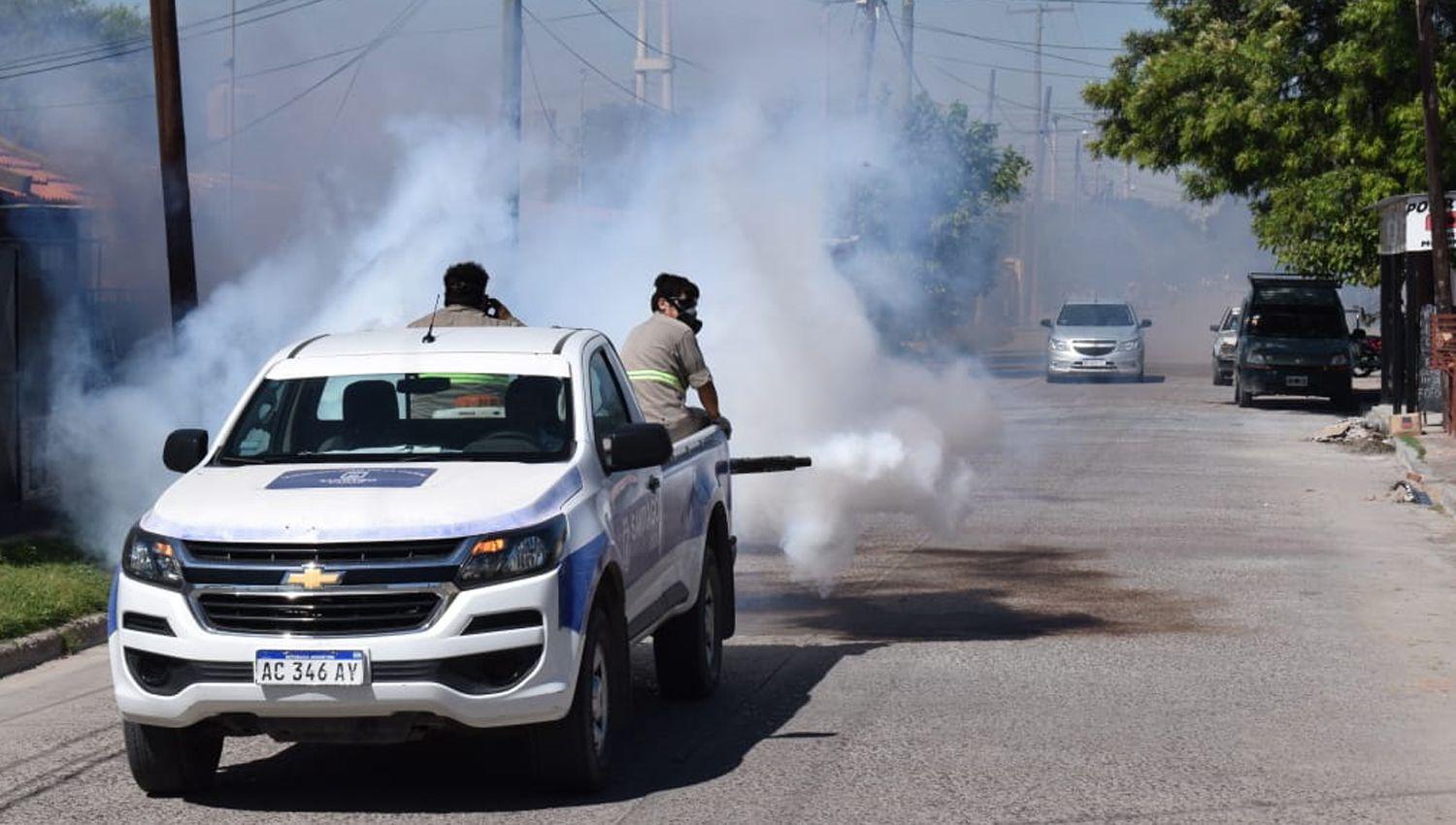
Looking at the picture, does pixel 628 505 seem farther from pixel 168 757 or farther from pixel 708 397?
pixel 708 397

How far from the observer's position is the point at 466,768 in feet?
26.1

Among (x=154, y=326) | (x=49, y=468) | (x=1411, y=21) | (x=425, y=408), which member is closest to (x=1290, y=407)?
(x=1411, y=21)

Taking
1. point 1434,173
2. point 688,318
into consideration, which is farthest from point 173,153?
point 1434,173

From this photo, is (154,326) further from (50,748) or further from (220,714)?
(220,714)

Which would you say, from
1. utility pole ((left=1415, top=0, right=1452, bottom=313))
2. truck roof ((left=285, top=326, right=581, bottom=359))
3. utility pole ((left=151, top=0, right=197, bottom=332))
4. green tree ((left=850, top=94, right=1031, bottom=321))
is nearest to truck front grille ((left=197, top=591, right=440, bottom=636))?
truck roof ((left=285, top=326, right=581, bottom=359))

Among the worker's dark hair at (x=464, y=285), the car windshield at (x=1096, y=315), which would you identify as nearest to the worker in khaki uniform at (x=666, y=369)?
the worker's dark hair at (x=464, y=285)

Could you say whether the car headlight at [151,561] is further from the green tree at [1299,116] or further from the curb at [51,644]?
the green tree at [1299,116]

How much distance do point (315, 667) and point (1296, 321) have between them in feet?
101

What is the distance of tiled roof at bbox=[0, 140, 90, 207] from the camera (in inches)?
751

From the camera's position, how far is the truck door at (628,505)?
784 cm

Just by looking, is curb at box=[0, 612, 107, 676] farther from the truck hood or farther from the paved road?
the truck hood

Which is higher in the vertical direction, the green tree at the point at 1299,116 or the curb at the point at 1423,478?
the green tree at the point at 1299,116

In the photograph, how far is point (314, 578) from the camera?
6762 mm

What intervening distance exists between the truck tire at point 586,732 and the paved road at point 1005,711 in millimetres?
100
